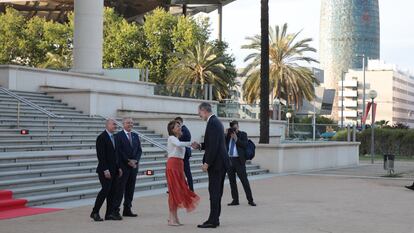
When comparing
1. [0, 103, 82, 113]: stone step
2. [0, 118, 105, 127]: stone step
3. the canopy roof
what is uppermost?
the canopy roof

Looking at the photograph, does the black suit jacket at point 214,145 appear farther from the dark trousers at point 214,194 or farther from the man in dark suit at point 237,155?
the man in dark suit at point 237,155

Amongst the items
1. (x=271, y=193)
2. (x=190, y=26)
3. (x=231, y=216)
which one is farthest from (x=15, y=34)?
(x=231, y=216)

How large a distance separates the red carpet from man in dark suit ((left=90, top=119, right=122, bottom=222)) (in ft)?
5.46

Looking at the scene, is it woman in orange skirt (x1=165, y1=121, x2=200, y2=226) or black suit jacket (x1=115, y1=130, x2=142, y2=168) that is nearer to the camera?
woman in orange skirt (x1=165, y1=121, x2=200, y2=226)

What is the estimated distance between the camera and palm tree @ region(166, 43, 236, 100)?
184 ft

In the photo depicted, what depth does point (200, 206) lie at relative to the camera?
1426 cm

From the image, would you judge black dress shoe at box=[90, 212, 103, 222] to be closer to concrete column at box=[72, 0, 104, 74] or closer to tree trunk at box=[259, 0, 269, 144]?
tree trunk at box=[259, 0, 269, 144]

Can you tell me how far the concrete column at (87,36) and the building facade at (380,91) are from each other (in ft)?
485

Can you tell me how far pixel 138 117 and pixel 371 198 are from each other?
12.8 meters

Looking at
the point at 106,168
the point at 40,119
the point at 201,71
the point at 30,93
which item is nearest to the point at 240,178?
the point at 106,168

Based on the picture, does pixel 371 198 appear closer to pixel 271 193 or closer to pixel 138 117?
pixel 271 193

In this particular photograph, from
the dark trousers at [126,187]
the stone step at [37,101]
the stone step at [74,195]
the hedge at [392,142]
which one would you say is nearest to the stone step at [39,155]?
the stone step at [74,195]

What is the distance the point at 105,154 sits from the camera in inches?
461

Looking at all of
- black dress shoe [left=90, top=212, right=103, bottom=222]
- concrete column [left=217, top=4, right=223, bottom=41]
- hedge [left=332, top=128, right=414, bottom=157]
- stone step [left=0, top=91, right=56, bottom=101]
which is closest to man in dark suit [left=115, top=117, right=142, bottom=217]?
black dress shoe [left=90, top=212, right=103, bottom=222]
